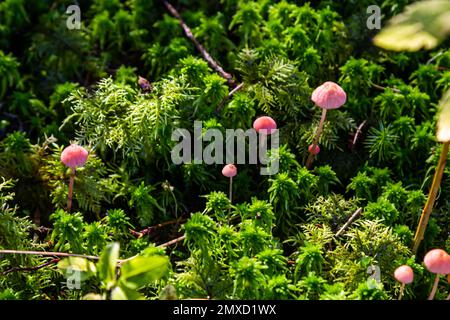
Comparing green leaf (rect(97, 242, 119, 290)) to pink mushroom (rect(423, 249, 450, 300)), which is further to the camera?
pink mushroom (rect(423, 249, 450, 300))

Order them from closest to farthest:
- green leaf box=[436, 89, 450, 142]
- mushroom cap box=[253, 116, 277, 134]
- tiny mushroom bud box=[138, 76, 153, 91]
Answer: green leaf box=[436, 89, 450, 142], mushroom cap box=[253, 116, 277, 134], tiny mushroom bud box=[138, 76, 153, 91]

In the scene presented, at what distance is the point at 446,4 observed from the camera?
1.60 m

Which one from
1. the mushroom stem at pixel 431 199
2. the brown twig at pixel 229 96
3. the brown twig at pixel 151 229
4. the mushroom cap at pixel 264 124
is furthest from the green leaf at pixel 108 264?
the mushroom stem at pixel 431 199

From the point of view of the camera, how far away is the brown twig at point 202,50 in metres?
2.34

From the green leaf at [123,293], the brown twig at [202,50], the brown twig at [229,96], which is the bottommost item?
the green leaf at [123,293]

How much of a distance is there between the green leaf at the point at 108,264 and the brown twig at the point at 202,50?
1.01 m

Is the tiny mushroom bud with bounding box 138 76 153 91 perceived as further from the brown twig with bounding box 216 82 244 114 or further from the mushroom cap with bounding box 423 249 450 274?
the mushroom cap with bounding box 423 249 450 274

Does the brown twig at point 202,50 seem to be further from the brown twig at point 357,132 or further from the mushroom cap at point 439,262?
the mushroom cap at point 439,262

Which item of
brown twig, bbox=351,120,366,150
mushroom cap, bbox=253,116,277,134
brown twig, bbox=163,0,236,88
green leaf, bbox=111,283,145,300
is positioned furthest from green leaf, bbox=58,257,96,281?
brown twig, bbox=351,120,366,150

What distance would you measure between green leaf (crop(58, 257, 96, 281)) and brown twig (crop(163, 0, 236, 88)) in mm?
984

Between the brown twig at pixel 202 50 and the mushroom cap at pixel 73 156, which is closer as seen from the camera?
the mushroom cap at pixel 73 156

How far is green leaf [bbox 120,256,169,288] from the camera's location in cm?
155

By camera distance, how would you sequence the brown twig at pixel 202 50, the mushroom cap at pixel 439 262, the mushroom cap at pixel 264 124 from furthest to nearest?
1. the brown twig at pixel 202 50
2. the mushroom cap at pixel 264 124
3. the mushroom cap at pixel 439 262

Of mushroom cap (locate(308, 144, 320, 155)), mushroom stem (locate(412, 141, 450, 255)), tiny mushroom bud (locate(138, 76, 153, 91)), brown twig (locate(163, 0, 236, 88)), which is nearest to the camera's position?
mushroom stem (locate(412, 141, 450, 255))
